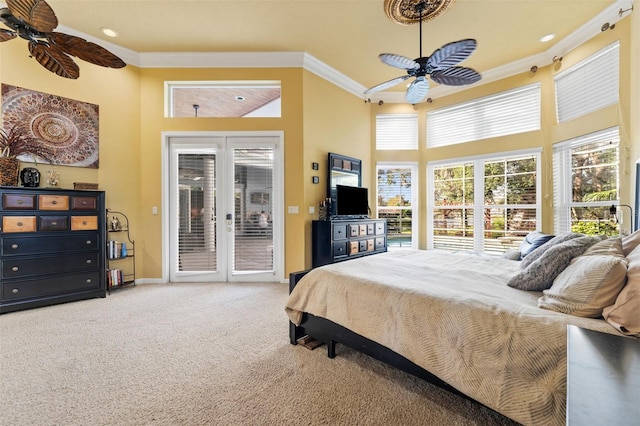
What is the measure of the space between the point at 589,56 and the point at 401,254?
3532 mm

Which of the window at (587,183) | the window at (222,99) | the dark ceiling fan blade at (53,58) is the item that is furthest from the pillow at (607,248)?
the dark ceiling fan blade at (53,58)

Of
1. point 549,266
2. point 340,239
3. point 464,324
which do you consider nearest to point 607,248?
point 549,266

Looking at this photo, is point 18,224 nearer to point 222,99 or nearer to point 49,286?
point 49,286

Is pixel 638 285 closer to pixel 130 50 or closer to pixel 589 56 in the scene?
pixel 589 56

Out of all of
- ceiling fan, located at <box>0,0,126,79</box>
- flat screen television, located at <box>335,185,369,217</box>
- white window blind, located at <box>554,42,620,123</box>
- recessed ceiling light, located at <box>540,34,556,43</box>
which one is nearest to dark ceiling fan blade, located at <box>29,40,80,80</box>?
ceiling fan, located at <box>0,0,126,79</box>

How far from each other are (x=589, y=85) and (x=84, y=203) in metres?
6.50

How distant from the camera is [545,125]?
402 cm

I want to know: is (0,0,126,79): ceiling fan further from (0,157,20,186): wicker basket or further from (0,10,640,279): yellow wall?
(0,10,640,279): yellow wall

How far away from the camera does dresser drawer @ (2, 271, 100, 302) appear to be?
289cm

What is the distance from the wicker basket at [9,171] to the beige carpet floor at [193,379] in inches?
56.3

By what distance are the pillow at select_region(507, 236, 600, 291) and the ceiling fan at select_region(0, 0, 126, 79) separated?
3.54m

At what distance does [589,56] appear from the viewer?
133 inches

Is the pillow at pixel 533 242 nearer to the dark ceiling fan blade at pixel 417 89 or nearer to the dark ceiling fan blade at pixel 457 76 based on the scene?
the dark ceiling fan blade at pixel 457 76

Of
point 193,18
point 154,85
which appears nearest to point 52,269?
point 154,85
